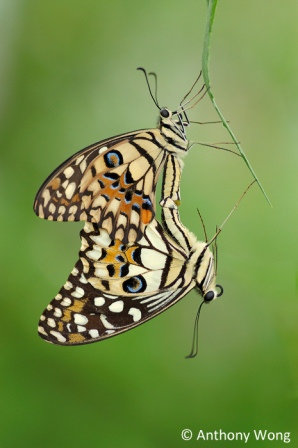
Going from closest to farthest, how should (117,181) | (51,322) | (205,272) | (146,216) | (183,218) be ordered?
(146,216)
(117,181)
(205,272)
(51,322)
(183,218)

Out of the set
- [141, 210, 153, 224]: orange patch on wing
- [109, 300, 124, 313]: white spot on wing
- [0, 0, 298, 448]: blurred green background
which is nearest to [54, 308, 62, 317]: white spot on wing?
[109, 300, 124, 313]: white spot on wing

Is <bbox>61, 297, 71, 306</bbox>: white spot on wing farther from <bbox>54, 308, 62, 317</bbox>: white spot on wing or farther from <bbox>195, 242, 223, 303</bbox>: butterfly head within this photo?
<bbox>195, 242, 223, 303</bbox>: butterfly head

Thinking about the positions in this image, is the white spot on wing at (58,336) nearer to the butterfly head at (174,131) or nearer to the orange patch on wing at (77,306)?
the orange patch on wing at (77,306)

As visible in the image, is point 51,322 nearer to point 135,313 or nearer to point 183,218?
point 135,313

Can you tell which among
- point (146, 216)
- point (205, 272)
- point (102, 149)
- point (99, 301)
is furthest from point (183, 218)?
point (146, 216)

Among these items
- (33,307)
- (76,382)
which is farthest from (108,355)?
(33,307)

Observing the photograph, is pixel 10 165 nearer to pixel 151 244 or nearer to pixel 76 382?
pixel 76 382

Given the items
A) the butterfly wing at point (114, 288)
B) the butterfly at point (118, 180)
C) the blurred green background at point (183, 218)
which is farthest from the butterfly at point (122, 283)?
the blurred green background at point (183, 218)
